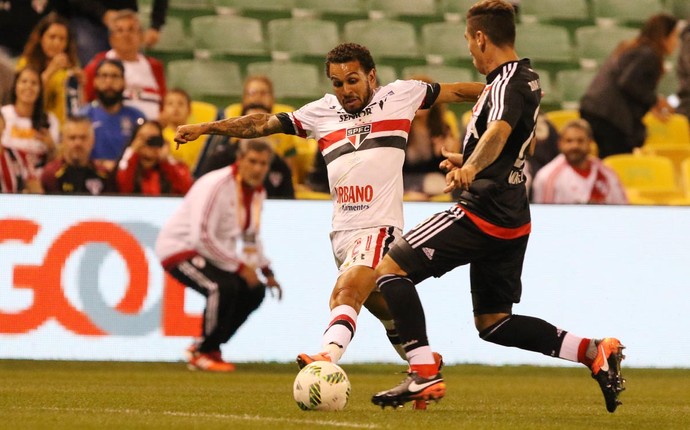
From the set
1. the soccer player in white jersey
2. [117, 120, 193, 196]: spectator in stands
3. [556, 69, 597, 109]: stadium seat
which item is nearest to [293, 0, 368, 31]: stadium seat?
[556, 69, 597, 109]: stadium seat

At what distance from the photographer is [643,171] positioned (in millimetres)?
13570

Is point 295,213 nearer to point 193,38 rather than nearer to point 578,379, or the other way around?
point 578,379

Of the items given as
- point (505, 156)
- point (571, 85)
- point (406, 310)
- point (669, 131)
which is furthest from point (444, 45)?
point (406, 310)

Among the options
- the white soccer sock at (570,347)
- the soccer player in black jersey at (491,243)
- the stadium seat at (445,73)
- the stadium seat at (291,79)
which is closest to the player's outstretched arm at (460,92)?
the soccer player in black jersey at (491,243)


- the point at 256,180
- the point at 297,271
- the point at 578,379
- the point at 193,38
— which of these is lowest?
the point at 578,379

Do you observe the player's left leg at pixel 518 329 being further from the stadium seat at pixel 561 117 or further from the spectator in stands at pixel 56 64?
the stadium seat at pixel 561 117

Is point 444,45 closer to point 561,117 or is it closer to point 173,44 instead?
point 561,117

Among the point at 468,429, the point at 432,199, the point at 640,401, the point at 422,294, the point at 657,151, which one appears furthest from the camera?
the point at 657,151

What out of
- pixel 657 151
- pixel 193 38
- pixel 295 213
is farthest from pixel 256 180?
pixel 657 151

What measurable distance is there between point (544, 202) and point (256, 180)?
2874mm

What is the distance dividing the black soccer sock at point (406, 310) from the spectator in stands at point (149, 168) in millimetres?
5511

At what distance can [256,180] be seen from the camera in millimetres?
10891

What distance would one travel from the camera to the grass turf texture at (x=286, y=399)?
590 centimetres

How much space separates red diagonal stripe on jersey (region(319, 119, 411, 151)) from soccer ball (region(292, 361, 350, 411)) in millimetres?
1446
